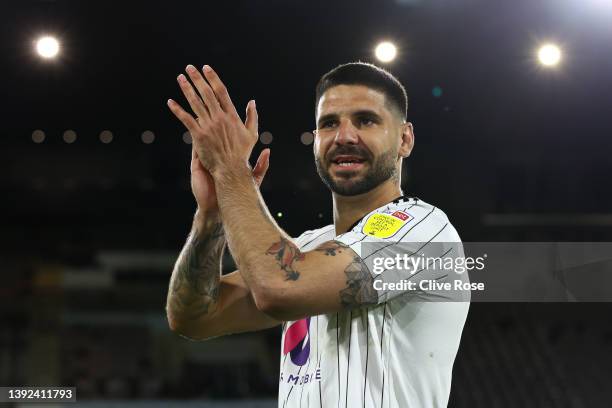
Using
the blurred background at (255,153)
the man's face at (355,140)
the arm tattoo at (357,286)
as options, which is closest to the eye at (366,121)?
the man's face at (355,140)

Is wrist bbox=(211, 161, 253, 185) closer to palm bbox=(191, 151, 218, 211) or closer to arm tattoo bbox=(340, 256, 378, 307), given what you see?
palm bbox=(191, 151, 218, 211)

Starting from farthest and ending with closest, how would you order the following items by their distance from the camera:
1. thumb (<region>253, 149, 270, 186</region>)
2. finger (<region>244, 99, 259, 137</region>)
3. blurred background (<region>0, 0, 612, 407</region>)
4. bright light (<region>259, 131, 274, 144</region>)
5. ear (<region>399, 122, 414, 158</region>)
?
bright light (<region>259, 131, 274, 144</region>)
blurred background (<region>0, 0, 612, 407</region>)
ear (<region>399, 122, 414, 158</region>)
thumb (<region>253, 149, 270, 186</region>)
finger (<region>244, 99, 259, 137</region>)

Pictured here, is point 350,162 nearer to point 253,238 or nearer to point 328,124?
point 328,124

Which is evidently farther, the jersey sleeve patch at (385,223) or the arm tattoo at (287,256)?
the jersey sleeve patch at (385,223)

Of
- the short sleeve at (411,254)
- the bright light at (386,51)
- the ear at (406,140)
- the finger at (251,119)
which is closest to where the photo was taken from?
the short sleeve at (411,254)

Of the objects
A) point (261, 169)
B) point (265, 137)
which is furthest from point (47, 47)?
point (261, 169)

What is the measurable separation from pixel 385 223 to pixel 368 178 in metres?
0.18

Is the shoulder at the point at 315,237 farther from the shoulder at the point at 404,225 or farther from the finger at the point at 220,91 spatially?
the finger at the point at 220,91

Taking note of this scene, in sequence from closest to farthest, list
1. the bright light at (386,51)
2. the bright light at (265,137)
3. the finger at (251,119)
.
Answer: the finger at (251,119)
the bright light at (386,51)
the bright light at (265,137)

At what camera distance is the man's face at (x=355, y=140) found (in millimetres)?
1838

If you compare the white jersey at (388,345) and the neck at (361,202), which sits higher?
the neck at (361,202)

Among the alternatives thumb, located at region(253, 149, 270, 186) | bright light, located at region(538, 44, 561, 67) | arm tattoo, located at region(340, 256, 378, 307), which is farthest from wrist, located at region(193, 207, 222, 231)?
bright light, located at region(538, 44, 561, 67)

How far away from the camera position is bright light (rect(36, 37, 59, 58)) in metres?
7.06

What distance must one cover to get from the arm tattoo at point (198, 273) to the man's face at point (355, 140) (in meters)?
0.35
